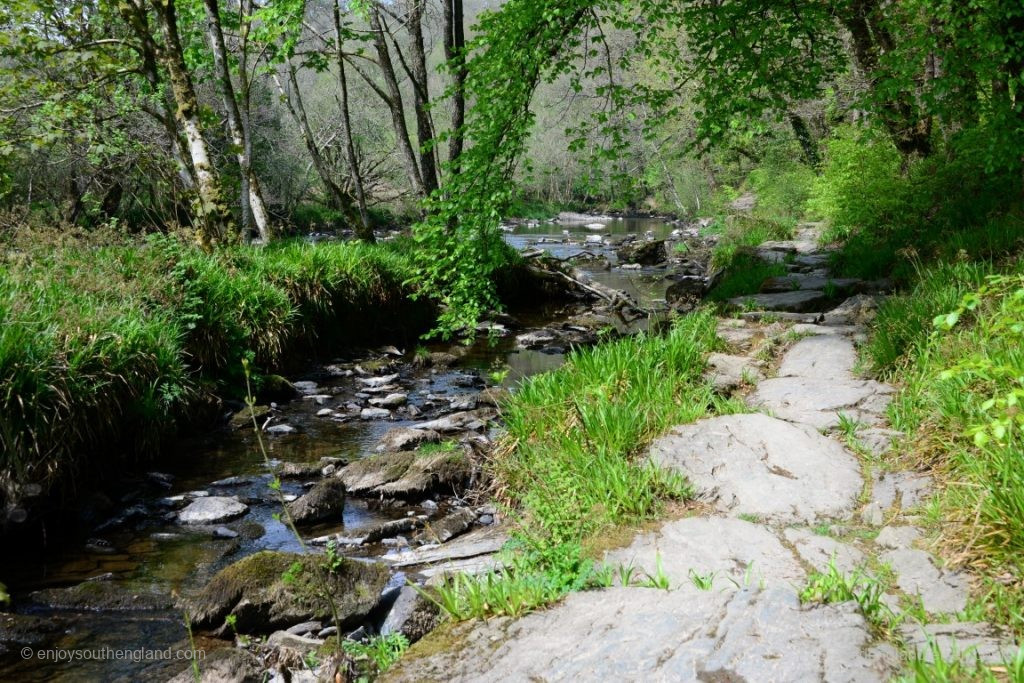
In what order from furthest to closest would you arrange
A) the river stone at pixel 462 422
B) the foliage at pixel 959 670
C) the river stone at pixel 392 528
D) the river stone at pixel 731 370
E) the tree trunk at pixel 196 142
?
the tree trunk at pixel 196 142 → the river stone at pixel 462 422 → the river stone at pixel 731 370 → the river stone at pixel 392 528 → the foliage at pixel 959 670

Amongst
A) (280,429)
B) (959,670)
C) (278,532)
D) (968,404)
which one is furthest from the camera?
(280,429)

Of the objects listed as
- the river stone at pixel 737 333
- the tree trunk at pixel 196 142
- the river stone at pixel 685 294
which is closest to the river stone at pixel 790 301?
the river stone at pixel 737 333

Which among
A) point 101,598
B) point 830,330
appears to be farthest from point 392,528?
point 830,330

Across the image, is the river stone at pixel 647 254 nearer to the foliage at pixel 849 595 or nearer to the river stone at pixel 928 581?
the river stone at pixel 928 581

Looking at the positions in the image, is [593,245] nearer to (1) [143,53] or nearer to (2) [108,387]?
(1) [143,53]

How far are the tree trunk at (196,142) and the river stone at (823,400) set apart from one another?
334 inches

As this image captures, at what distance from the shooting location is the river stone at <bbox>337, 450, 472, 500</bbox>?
6.07m

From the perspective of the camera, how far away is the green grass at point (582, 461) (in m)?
3.40

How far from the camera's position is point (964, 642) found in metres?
2.47

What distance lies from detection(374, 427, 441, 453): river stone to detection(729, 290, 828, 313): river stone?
4269mm

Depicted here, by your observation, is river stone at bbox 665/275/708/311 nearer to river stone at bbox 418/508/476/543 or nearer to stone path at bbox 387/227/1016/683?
stone path at bbox 387/227/1016/683

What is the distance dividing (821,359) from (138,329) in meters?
6.32

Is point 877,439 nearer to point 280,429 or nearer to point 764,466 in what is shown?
point 764,466

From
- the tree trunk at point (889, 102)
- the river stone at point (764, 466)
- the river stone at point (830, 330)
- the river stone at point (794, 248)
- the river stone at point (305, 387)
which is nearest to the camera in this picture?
the river stone at point (764, 466)
